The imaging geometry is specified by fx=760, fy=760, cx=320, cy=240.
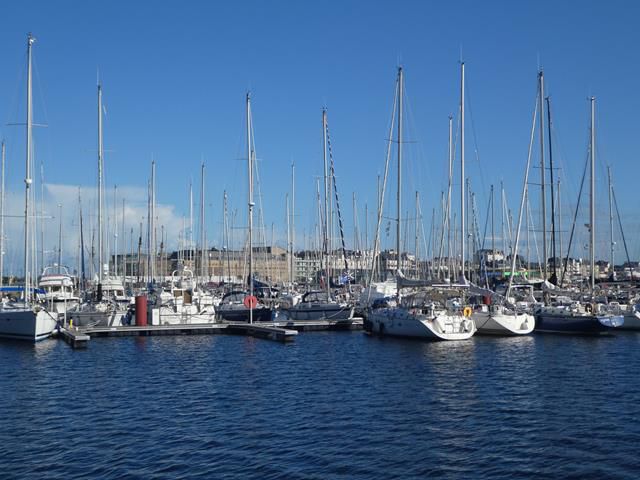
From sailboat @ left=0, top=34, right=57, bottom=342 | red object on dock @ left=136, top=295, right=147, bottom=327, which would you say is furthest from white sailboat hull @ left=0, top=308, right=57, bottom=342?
red object on dock @ left=136, top=295, right=147, bottom=327

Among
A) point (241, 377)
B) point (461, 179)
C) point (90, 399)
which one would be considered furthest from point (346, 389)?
point (461, 179)

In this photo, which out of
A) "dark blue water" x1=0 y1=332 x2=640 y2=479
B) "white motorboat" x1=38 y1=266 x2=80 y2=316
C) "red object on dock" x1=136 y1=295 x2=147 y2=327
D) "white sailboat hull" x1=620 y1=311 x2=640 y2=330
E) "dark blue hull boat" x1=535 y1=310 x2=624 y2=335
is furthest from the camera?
"white motorboat" x1=38 y1=266 x2=80 y2=316

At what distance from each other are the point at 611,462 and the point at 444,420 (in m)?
6.05

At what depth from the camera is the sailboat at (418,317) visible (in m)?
45.8

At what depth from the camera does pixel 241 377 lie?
33094 mm

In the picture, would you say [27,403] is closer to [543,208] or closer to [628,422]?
[628,422]

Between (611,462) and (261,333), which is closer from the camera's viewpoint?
(611,462)

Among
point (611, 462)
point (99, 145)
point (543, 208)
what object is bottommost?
point (611, 462)

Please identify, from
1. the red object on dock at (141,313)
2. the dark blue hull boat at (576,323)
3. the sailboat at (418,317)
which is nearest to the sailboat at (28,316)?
the red object on dock at (141,313)

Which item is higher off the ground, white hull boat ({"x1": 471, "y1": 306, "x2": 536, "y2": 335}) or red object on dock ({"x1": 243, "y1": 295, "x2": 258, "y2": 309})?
red object on dock ({"x1": 243, "y1": 295, "x2": 258, "y2": 309})

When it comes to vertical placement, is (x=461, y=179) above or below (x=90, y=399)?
above

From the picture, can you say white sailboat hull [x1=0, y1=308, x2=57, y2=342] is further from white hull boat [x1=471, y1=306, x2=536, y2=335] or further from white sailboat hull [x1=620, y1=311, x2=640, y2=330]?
white sailboat hull [x1=620, y1=311, x2=640, y2=330]

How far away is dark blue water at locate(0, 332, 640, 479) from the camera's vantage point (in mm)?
19125

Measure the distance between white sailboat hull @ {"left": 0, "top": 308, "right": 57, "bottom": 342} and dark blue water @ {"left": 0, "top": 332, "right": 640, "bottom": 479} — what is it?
2.62m
